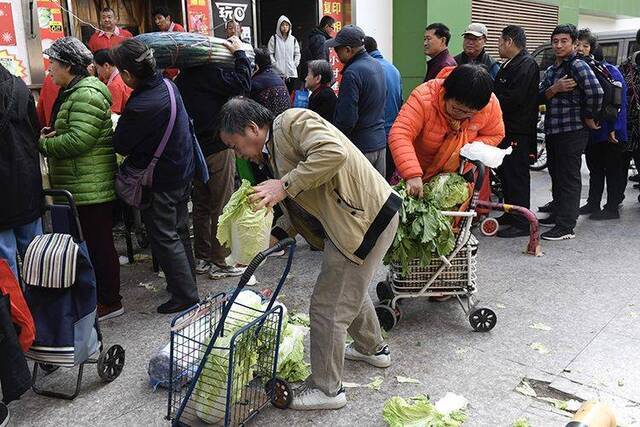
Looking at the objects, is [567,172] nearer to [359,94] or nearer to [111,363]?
[359,94]

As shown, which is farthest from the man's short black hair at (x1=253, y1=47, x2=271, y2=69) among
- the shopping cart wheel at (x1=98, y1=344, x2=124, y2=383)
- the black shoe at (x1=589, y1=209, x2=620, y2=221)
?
the black shoe at (x1=589, y1=209, x2=620, y2=221)

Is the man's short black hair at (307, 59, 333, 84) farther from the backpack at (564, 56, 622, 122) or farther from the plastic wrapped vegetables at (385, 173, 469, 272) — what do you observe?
the backpack at (564, 56, 622, 122)

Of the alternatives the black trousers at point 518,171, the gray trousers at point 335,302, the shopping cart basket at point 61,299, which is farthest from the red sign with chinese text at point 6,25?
the black trousers at point 518,171

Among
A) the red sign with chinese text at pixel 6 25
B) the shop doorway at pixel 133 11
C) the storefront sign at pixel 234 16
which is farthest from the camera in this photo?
the storefront sign at pixel 234 16

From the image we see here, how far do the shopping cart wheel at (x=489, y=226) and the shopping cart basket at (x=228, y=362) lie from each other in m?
3.79

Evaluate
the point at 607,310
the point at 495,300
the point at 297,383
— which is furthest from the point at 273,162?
the point at 607,310

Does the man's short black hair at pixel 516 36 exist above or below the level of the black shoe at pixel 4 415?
above

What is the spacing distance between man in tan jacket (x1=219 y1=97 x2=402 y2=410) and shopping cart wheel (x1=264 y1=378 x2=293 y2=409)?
49mm

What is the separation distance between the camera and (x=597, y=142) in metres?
6.97

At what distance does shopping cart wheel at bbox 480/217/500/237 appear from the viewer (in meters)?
6.54

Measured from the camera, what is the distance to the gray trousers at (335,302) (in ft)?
10.4

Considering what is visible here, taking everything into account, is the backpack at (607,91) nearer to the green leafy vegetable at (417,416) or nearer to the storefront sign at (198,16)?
the green leafy vegetable at (417,416)

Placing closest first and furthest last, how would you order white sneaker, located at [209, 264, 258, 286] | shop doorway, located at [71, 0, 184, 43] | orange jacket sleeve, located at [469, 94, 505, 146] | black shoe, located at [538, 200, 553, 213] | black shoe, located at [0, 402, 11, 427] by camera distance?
black shoe, located at [0, 402, 11, 427] < orange jacket sleeve, located at [469, 94, 505, 146] < white sneaker, located at [209, 264, 258, 286] < black shoe, located at [538, 200, 553, 213] < shop doorway, located at [71, 0, 184, 43]

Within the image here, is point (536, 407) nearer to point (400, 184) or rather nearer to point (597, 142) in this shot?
point (400, 184)
